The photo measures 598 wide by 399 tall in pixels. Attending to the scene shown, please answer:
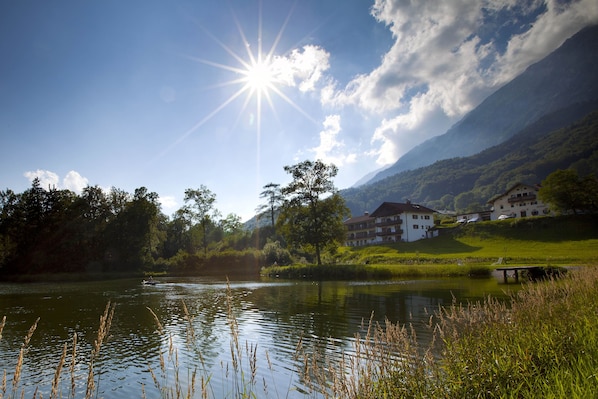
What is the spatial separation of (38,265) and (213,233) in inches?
2791

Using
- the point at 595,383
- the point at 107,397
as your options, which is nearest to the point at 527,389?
the point at 595,383

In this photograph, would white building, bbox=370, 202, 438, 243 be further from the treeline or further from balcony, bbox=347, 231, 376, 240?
the treeline

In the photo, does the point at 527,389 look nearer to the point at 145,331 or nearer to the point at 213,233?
the point at 145,331

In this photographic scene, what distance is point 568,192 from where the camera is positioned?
8231cm

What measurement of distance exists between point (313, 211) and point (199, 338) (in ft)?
164

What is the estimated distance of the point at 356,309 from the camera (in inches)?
945

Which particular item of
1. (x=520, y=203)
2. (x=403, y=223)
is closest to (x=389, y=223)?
(x=403, y=223)

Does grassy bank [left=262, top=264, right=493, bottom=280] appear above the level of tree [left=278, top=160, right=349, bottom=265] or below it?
below

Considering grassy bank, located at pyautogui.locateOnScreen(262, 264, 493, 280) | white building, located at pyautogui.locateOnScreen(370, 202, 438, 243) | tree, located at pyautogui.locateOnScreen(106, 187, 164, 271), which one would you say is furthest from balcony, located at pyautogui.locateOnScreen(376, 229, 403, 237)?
tree, located at pyautogui.locateOnScreen(106, 187, 164, 271)

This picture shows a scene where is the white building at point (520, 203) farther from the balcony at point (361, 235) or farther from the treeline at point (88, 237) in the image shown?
the treeline at point (88, 237)

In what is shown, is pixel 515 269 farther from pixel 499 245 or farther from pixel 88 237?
pixel 88 237

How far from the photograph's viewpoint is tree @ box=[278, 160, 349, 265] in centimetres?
6550

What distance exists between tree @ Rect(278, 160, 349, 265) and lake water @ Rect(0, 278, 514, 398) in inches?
1320

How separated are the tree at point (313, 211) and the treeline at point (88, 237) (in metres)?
14.8
